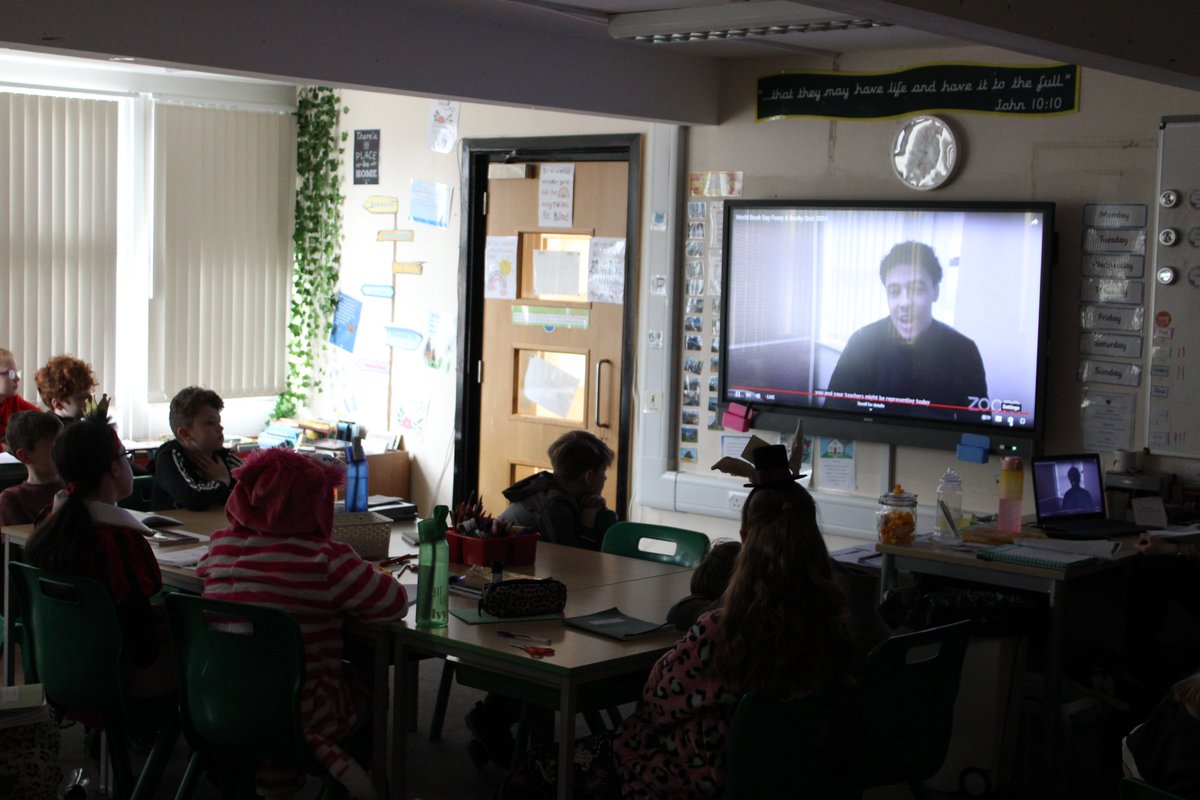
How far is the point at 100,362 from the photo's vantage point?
23.4 feet

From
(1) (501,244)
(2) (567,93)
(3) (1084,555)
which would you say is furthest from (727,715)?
(1) (501,244)

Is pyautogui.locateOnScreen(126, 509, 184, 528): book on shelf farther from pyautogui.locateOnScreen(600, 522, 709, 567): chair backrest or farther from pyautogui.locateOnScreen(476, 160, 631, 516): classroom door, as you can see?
pyautogui.locateOnScreen(476, 160, 631, 516): classroom door

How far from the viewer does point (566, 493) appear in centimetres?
456

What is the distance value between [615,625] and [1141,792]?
51.6 inches

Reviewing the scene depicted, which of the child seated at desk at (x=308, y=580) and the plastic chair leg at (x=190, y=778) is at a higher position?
the child seated at desk at (x=308, y=580)

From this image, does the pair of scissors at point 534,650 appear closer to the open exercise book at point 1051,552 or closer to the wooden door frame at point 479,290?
the open exercise book at point 1051,552

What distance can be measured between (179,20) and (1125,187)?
128 inches

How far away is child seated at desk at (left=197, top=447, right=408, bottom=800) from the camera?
3291 millimetres

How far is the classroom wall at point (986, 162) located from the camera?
4.91 m

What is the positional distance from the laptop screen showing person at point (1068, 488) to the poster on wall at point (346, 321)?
4.07m

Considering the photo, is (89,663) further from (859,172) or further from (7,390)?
(859,172)

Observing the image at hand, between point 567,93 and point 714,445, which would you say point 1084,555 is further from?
point 567,93

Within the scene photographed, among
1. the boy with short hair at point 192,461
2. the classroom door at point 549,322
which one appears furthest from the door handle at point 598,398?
the boy with short hair at point 192,461

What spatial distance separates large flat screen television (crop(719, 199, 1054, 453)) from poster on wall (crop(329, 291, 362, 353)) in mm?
2484
